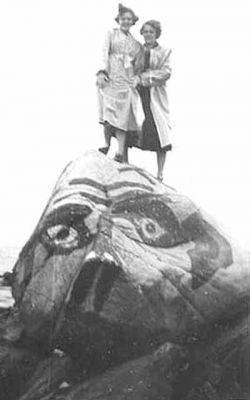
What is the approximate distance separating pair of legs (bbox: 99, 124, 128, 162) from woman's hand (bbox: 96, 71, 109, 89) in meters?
0.60

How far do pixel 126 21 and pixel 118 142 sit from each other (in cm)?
179

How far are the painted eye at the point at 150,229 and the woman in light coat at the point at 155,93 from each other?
2068mm

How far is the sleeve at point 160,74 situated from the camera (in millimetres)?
10125

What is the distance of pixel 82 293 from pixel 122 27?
4.52m

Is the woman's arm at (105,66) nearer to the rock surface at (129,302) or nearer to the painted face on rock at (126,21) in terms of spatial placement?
the painted face on rock at (126,21)

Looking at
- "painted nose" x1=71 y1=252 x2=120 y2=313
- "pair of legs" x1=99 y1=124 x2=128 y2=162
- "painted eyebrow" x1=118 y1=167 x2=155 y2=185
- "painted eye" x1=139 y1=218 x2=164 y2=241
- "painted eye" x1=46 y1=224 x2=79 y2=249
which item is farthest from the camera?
"pair of legs" x1=99 y1=124 x2=128 y2=162

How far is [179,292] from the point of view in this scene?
7.63 meters

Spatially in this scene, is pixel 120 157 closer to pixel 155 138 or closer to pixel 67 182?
pixel 155 138

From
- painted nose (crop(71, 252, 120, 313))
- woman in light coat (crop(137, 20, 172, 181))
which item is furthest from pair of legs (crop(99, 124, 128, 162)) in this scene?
painted nose (crop(71, 252, 120, 313))

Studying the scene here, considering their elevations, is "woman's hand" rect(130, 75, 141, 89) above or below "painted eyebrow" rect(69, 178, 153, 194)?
above

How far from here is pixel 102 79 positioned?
10.1 m

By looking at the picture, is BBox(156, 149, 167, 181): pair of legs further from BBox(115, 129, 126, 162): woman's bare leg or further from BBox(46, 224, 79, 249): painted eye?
BBox(46, 224, 79, 249): painted eye

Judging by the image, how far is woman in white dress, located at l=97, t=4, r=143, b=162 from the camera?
32.9ft

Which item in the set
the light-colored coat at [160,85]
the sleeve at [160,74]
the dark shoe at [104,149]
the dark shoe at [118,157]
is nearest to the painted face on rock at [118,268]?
the dark shoe at [118,157]
